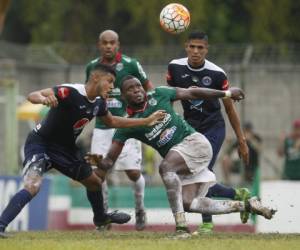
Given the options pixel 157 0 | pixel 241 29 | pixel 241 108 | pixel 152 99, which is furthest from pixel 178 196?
pixel 241 29

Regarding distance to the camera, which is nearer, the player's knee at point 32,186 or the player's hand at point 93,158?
the player's knee at point 32,186

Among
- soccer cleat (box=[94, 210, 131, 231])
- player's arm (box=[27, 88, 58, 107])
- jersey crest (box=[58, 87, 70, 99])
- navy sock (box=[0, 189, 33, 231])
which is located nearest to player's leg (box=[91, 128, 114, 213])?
soccer cleat (box=[94, 210, 131, 231])

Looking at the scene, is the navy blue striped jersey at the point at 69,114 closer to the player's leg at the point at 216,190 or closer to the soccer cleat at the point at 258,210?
the player's leg at the point at 216,190

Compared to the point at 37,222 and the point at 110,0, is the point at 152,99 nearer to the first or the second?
the point at 37,222

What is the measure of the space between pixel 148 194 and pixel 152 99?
7031 millimetres

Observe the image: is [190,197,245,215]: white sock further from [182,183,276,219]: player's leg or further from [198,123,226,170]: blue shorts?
[198,123,226,170]: blue shorts

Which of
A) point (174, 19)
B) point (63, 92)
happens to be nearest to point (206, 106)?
point (174, 19)

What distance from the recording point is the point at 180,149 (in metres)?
13.8

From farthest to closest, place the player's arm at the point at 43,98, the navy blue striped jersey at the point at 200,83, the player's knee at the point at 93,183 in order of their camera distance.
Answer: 1. the navy blue striped jersey at the point at 200,83
2. the player's knee at the point at 93,183
3. the player's arm at the point at 43,98

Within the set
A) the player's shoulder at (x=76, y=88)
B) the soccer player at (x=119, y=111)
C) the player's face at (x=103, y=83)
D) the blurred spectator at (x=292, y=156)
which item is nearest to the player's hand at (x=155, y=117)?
the player's face at (x=103, y=83)

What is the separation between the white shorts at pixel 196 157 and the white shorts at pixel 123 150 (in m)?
2.30

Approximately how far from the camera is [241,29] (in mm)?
39156

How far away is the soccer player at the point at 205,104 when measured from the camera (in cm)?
1471

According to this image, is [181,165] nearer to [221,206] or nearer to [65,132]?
[221,206]
